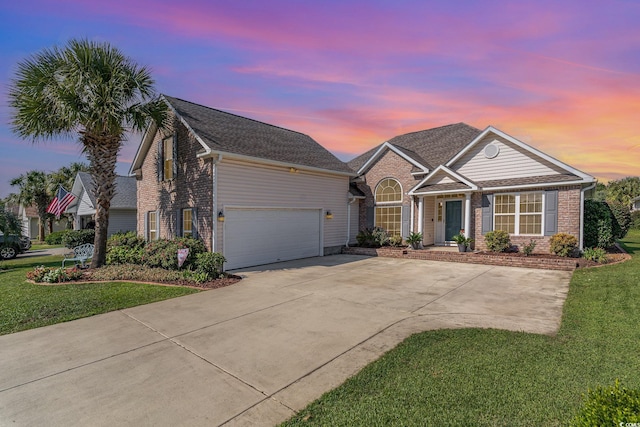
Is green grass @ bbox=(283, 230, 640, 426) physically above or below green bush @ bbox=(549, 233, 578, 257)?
below

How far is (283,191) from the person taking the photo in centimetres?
1291

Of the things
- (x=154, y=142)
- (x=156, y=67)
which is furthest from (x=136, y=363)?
(x=154, y=142)

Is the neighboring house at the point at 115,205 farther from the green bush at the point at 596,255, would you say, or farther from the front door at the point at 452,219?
the green bush at the point at 596,255

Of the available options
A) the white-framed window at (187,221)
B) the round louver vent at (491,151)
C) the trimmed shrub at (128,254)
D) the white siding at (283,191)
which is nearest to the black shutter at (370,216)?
the white siding at (283,191)

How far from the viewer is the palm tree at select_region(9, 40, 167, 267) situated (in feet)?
32.1

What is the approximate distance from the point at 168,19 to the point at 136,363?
8.54 metres

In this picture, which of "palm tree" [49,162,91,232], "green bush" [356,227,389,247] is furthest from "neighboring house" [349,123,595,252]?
"palm tree" [49,162,91,232]

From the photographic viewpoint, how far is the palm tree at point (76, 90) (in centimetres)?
980

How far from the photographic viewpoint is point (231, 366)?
13.4ft

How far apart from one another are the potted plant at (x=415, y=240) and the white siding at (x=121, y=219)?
19.2 metres

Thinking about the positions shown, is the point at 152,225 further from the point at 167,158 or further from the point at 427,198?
the point at 427,198

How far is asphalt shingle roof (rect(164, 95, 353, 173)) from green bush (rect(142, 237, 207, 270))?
130 inches

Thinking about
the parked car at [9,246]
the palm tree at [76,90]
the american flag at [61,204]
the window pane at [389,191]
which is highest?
the palm tree at [76,90]

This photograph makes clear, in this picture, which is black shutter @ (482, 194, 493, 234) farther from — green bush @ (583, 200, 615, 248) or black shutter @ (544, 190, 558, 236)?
green bush @ (583, 200, 615, 248)
